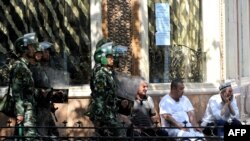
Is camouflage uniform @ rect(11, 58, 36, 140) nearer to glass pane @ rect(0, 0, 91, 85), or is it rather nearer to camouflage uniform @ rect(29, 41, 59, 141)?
camouflage uniform @ rect(29, 41, 59, 141)

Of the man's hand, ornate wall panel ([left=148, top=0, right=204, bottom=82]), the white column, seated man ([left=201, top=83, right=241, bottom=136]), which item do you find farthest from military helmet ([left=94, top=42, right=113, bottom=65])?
ornate wall panel ([left=148, top=0, right=204, bottom=82])

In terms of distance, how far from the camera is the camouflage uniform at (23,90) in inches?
289

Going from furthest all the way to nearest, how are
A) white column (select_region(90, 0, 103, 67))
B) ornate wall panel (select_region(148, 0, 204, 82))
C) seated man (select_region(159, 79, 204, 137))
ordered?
ornate wall panel (select_region(148, 0, 204, 82)), white column (select_region(90, 0, 103, 67)), seated man (select_region(159, 79, 204, 137))

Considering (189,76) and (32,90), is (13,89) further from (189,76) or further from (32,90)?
(189,76)

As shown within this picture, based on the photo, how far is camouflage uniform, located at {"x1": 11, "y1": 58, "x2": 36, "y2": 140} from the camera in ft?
24.0

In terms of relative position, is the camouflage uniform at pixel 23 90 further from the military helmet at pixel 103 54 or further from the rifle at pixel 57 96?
the military helmet at pixel 103 54

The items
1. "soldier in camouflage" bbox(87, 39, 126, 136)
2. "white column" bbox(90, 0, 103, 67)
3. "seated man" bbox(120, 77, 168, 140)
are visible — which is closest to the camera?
"soldier in camouflage" bbox(87, 39, 126, 136)

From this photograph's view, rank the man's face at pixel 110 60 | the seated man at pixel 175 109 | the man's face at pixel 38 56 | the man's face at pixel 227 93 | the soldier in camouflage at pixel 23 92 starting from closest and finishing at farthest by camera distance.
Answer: the soldier in camouflage at pixel 23 92
the man's face at pixel 38 56
the man's face at pixel 110 60
the seated man at pixel 175 109
the man's face at pixel 227 93

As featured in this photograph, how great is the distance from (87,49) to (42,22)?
0.86 meters

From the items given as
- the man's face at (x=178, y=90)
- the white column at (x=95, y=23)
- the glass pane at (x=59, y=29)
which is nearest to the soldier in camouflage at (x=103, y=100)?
the man's face at (x=178, y=90)

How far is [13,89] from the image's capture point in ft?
24.1

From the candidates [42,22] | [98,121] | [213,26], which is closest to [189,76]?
[213,26]

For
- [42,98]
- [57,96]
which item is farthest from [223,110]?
[42,98]

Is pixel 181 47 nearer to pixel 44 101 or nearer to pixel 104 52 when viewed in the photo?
pixel 104 52
